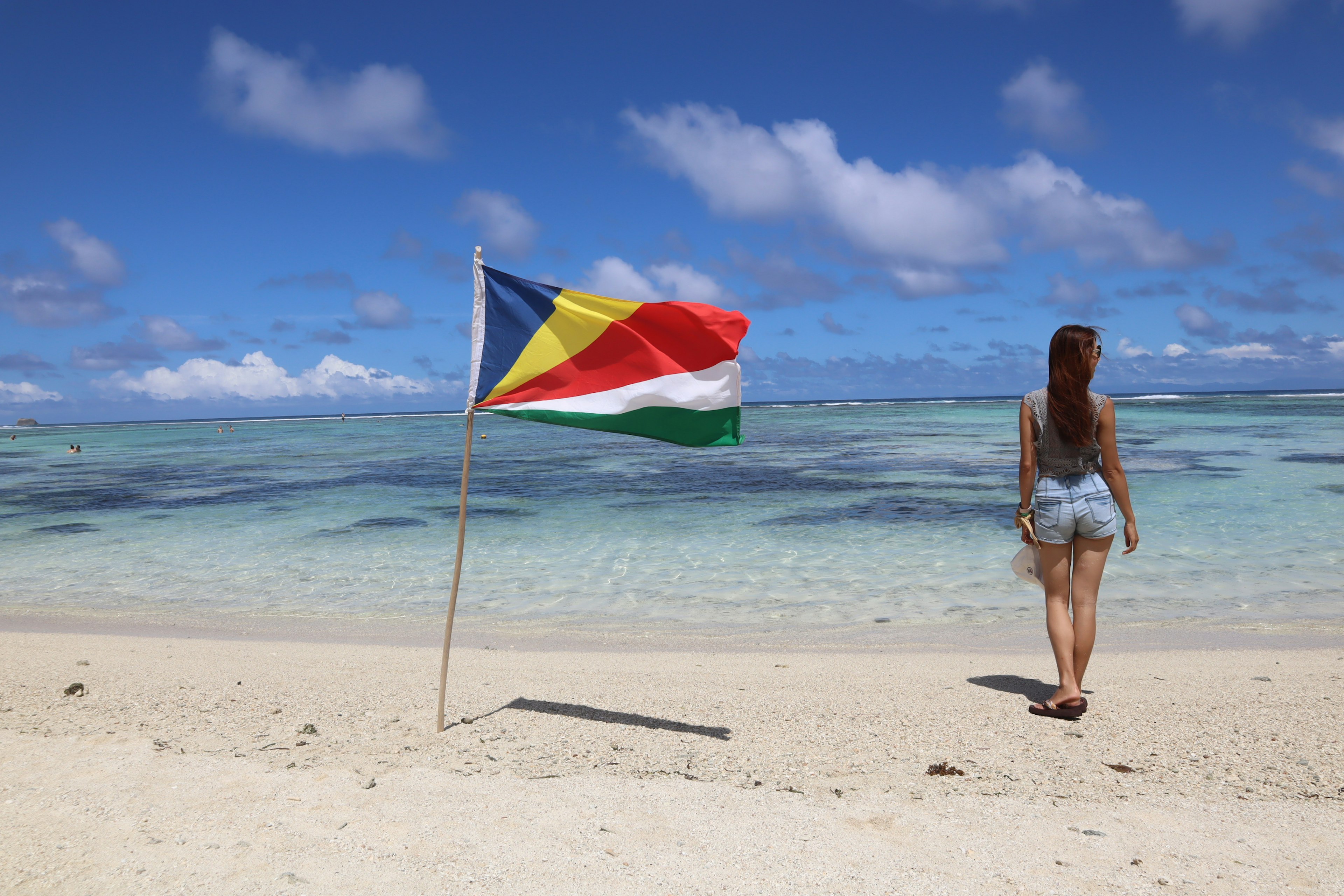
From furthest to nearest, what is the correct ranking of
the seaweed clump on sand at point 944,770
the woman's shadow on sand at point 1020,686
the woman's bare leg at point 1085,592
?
1. the woman's shadow on sand at point 1020,686
2. the woman's bare leg at point 1085,592
3. the seaweed clump on sand at point 944,770

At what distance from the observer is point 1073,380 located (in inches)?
173

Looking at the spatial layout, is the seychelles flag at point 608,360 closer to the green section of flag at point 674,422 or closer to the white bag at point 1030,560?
the green section of flag at point 674,422

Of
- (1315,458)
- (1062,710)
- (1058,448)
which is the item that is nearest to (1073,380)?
(1058,448)

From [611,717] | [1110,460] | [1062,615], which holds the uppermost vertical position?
[1110,460]

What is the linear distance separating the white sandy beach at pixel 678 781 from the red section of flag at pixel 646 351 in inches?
81.2

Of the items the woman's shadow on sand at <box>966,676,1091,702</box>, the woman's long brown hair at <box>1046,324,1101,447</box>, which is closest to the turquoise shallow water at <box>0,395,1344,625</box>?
the woman's shadow on sand at <box>966,676,1091,702</box>

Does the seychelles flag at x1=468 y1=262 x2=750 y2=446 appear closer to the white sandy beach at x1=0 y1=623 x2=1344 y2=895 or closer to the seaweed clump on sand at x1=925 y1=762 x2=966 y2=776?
the white sandy beach at x1=0 y1=623 x2=1344 y2=895

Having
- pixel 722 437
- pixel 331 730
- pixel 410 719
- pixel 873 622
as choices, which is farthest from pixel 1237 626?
pixel 331 730

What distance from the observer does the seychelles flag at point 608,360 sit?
15.0 ft

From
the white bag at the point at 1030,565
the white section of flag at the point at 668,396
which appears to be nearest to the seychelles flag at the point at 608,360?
the white section of flag at the point at 668,396

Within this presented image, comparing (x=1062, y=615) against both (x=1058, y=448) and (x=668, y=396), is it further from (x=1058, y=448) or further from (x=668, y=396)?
(x=668, y=396)

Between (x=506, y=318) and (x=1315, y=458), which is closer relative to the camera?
(x=506, y=318)

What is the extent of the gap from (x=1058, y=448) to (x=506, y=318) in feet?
11.0

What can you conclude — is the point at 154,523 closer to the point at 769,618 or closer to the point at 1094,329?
the point at 769,618
